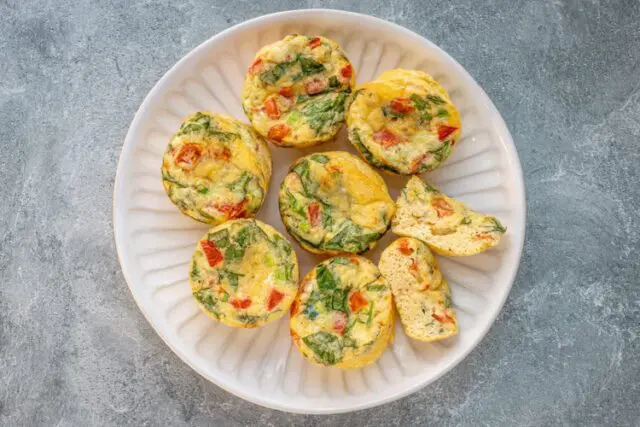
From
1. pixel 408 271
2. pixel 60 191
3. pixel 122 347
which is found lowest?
pixel 122 347

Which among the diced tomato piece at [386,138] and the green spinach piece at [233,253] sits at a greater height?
the diced tomato piece at [386,138]

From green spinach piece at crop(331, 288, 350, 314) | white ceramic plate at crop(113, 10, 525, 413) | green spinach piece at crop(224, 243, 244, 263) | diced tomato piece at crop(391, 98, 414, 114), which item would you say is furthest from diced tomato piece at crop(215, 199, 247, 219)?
diced tomato piece at crop(391, 98, 414, 114)

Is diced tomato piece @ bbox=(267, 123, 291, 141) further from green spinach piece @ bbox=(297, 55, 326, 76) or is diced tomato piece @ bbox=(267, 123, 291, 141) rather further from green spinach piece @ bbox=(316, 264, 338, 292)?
green spinach piece @ bbox=(316, 264, 338, 292)

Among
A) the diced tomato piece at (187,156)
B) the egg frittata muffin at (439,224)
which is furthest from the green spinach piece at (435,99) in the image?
the diced tomato piece at (187,156)

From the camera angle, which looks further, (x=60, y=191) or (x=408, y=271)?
(x=60, y=191)

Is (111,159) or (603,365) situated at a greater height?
(111,159)

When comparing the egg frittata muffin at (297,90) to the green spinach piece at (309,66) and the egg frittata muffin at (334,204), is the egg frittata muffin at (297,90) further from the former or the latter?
the egg frittata muffin at (334,204)

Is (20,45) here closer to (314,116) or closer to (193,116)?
(193,116)

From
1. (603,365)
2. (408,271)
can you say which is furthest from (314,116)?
(603,365)
